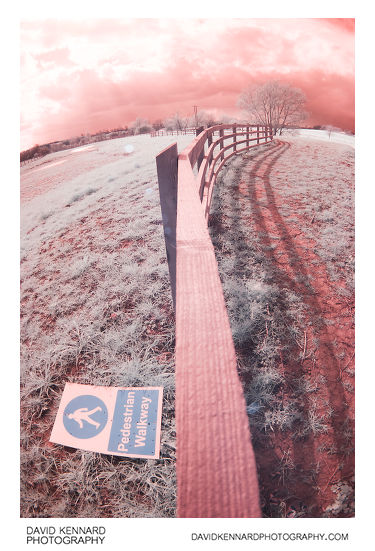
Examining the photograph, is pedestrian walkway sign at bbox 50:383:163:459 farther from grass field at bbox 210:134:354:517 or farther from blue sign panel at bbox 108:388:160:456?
grass field at bbox 210:134:354:517

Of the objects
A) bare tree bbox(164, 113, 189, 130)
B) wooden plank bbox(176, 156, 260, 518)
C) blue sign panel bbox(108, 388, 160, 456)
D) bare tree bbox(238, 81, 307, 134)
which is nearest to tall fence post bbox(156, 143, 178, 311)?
blue sign panel bbox(108, 388, 160, 456)

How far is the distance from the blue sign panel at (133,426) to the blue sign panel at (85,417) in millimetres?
82

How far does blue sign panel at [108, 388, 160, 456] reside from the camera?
1541 mm

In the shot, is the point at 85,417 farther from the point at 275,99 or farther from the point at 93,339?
the point at 275,99

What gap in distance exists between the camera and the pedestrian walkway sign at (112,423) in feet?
5.05

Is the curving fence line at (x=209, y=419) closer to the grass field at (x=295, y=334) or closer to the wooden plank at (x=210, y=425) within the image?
the wooden plank at (x=210, y=425)

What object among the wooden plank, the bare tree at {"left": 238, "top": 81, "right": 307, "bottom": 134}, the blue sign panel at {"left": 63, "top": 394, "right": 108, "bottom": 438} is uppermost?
the bare tree at {"left": 238, "top": 81, "right": 307, "bottom": 134}

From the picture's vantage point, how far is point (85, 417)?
5.25 ft

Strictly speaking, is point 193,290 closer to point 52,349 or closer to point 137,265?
point 52,349

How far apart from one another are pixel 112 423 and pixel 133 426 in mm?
129

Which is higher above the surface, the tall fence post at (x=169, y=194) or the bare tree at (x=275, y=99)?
the bare tree at (x=275, y=99)
